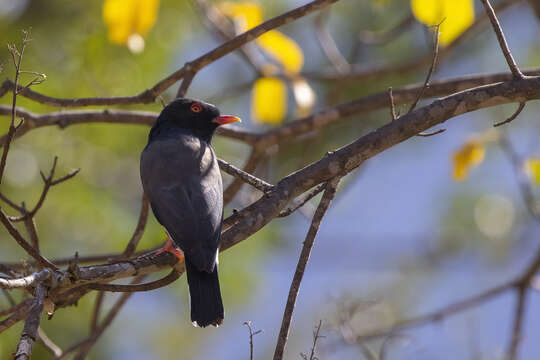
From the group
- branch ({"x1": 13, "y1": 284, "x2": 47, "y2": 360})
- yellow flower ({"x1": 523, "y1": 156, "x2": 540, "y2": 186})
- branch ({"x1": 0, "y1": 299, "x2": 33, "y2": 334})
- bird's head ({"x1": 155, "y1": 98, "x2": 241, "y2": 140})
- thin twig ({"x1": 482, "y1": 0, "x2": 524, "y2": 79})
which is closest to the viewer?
branch ({"x1": 13, "y1": 284, "x2": 47, "y2": 360})

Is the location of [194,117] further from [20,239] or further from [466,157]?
[20,239]

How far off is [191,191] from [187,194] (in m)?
0.03

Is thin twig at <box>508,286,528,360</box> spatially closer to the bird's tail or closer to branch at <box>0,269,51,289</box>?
Result: the bird's tail

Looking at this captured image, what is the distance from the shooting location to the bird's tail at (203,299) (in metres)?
3.67

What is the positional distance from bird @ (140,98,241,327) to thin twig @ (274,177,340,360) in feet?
1.77

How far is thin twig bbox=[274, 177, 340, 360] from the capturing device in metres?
3.04

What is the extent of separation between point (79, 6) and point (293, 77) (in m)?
2.08

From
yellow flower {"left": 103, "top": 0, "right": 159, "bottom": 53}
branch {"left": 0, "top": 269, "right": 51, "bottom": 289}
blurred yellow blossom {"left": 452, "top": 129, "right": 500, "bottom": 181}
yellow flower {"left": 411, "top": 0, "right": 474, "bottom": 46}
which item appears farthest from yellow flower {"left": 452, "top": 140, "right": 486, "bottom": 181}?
branch {"left": 0, "top": 269, "right": 51, "bottom": 289}

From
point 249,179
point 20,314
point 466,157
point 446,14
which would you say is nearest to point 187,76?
point 249,179

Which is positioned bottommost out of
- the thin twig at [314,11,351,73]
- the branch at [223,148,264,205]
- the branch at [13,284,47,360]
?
the branch at [13,284,47,360]

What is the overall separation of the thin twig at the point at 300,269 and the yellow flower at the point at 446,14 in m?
1.25

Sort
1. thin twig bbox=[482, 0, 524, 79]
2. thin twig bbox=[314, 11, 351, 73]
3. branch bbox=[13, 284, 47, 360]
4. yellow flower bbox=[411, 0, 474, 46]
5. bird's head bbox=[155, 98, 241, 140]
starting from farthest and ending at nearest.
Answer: thin twig bbox=[314, 11, 351, 73], bird's head bbox=[155, 98, 241, 140], yellow flower bbox=[411, 0, 474, 46], thin twig bbox=[482, 0, 524, 79], branch bbox=[13, 284, 47, 360]

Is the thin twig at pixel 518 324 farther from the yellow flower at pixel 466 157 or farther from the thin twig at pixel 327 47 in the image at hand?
the thin twig at pixel 327 47

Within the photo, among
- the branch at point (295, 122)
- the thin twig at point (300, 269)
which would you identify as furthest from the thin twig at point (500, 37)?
the branch at point (295, 122)
